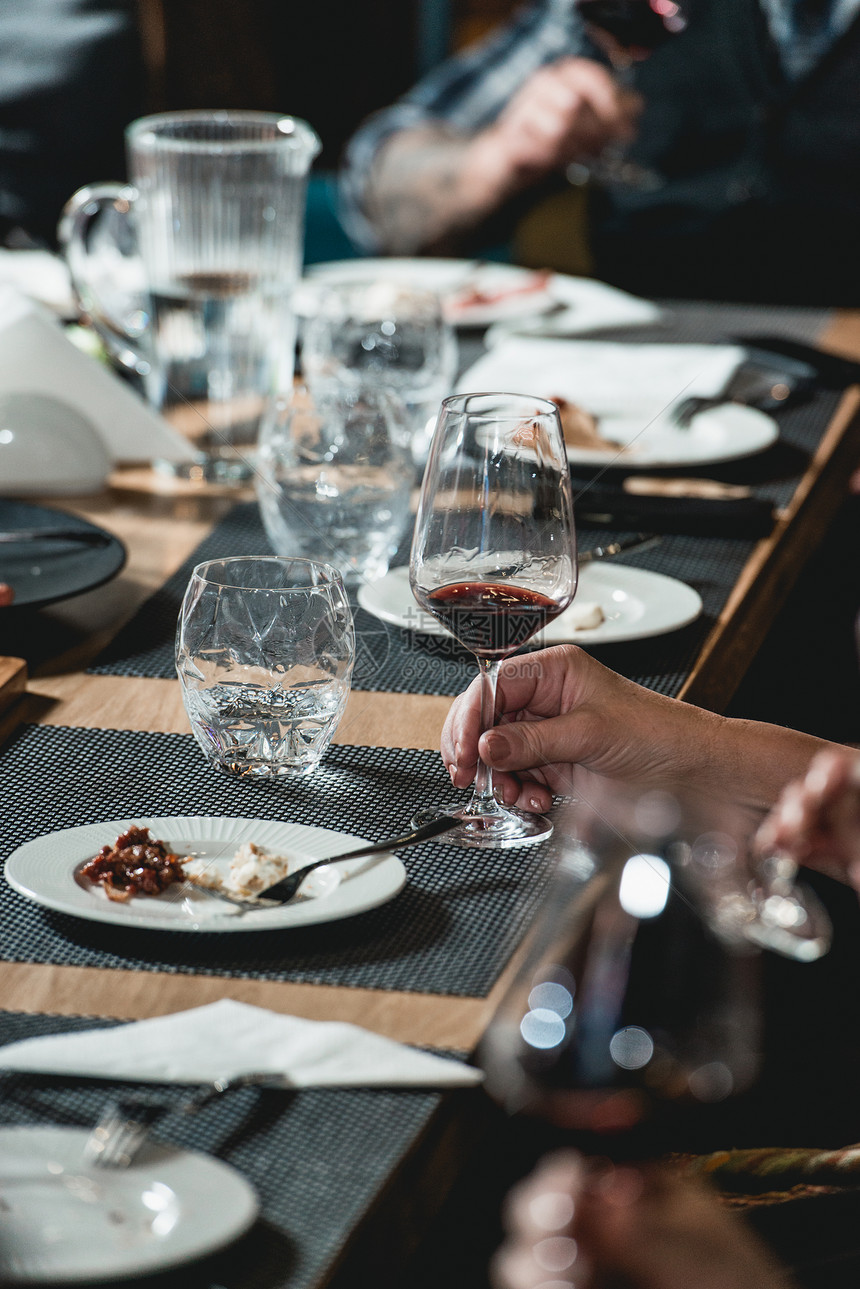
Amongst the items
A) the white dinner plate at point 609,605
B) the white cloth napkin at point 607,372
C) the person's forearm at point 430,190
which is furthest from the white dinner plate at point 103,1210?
the person's forearm at point 430,190

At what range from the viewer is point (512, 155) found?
230 centimetres

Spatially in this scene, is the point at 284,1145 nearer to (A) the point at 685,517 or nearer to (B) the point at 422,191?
(A) the point at 685,517

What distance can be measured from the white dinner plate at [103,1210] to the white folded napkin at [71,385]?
2.94 ft

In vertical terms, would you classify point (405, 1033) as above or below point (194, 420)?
above

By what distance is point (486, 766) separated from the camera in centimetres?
75

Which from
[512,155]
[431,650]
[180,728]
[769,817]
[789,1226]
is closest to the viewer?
[769,817]

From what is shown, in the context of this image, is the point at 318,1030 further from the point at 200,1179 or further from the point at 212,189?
the point at 212,189

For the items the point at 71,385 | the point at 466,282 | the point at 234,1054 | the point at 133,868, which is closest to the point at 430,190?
the point at 466,282

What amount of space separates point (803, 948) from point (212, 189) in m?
1.05

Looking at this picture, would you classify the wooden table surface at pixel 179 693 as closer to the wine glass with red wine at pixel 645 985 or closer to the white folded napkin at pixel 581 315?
the wine glass with red wine at pixel 645 985

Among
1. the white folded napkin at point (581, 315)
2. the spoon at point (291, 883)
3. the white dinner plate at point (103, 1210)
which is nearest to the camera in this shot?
the white dinner plate at point (103, 1210)

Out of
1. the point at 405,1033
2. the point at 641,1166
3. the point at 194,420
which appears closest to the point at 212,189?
the point at 194,420

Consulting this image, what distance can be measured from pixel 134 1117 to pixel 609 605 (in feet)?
1.96

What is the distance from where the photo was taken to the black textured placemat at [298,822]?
60 centimetres
